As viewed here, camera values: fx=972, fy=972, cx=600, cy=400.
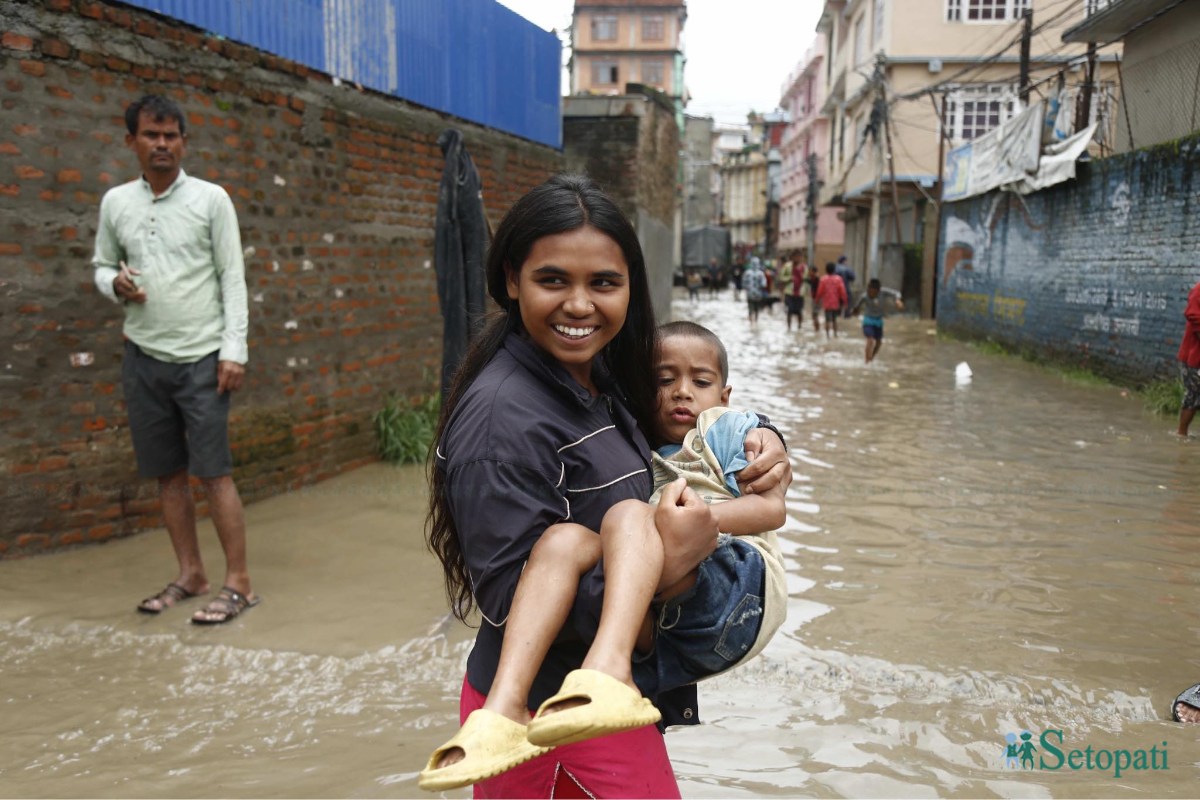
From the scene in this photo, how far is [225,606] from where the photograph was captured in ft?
14.3

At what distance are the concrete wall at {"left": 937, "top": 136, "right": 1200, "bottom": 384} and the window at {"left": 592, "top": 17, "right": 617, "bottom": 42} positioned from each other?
4847 cm

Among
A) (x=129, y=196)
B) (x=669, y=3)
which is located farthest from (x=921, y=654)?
(x=669, y=3)

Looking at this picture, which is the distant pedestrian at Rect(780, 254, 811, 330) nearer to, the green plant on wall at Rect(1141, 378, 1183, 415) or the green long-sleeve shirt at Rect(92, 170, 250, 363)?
the green plant on wall at Rect(1141, 378, 1183, 415)

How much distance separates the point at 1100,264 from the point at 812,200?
32.9 meters

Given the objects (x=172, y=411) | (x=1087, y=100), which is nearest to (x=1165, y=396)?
(x=1087, y=100)

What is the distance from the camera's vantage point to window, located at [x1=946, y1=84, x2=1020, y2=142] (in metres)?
27.8

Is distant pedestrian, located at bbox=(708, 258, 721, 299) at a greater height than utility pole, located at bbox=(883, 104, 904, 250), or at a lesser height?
lesser

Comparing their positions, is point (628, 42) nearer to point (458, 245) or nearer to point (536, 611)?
point (458, 245)

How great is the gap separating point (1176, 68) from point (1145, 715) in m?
11.5

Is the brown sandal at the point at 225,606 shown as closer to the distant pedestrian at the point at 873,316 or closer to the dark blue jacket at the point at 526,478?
the dark blue jacket at the point at 526,478

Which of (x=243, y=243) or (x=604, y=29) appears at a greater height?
(x=604, y=29)

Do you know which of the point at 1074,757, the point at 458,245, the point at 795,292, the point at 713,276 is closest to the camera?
the point at 1074,757

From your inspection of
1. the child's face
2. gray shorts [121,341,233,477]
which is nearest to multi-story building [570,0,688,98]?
gray shorts [121,341,233,477]

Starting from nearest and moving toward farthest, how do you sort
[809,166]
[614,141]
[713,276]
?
[614,141]
[713,276]
[809,166]
